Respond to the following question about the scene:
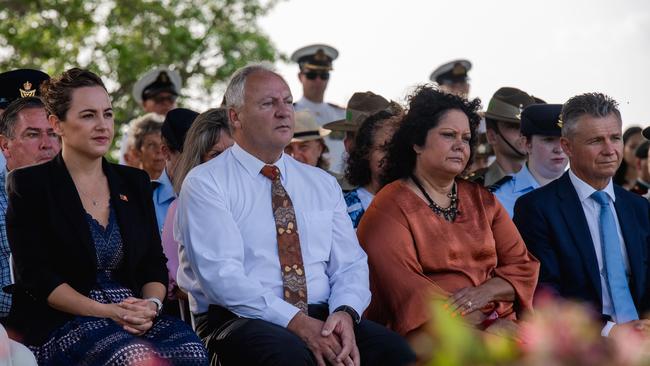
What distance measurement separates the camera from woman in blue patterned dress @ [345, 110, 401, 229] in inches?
246

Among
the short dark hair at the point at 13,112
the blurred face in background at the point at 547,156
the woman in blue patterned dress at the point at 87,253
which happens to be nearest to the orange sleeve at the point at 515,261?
the blurred face in background at the point at 547,156

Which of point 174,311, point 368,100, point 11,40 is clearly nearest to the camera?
point 174,311

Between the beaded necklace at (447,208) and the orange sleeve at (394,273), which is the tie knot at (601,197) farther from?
the orange sleeve at (394,273)

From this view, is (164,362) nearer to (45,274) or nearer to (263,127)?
(45,274)

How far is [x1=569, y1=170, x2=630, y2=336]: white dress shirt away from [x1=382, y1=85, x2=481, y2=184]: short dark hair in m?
0.73

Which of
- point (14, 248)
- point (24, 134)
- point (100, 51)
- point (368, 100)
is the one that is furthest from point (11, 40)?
point (14, 248)

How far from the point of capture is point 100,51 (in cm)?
1489

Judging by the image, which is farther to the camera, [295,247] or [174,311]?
[174,311]

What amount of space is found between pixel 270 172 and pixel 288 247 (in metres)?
0.41

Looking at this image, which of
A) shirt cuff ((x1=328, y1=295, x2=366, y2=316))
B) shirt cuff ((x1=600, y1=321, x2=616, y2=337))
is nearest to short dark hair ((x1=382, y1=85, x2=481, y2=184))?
shirt cuff ((x1=328, y1=295, x2=366, y2=316))

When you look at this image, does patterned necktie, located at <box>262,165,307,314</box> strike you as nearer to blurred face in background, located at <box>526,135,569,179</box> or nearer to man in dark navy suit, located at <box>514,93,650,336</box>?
man in dark navy suit, located at <box>514,93,650,336</box>

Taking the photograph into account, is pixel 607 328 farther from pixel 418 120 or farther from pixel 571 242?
pixel 418 120

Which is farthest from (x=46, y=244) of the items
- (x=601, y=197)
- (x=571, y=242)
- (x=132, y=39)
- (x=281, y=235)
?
(x=132, y=39)

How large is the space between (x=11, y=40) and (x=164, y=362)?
11205mm
